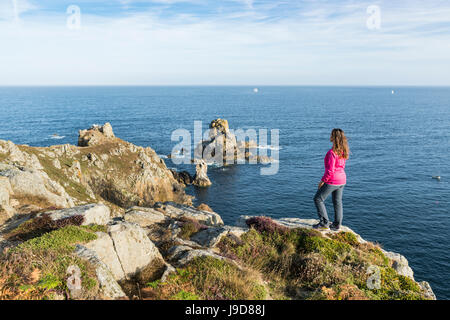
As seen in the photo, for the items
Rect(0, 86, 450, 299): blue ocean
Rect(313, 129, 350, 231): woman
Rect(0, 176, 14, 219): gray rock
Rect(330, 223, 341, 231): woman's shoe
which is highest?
Rect(313, 129, 350, 231): woman

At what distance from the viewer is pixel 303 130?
121 meters

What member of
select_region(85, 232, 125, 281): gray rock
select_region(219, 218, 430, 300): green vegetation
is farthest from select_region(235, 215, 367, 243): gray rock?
select_region(85, 232, 125, 281): gray rock

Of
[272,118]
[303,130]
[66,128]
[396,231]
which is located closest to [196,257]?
[396,231]

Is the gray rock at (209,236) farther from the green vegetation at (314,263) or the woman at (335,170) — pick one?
the woman at (335,170)

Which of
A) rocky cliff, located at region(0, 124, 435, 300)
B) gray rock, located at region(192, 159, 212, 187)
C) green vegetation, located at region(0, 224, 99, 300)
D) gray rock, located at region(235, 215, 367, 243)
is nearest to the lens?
green vegetation, located at region(0, 224, 99, 300)

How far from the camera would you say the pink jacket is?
37.3 feet

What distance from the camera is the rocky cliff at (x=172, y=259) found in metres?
7.22

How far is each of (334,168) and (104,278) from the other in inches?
356

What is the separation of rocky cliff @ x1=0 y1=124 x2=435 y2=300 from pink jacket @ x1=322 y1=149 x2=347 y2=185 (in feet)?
9.20

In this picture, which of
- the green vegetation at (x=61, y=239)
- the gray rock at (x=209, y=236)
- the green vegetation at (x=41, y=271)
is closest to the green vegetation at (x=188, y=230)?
the gray rock at (x=209, y=236)

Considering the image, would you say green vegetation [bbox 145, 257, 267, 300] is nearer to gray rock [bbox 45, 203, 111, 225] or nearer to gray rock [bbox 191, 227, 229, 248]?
gray rock [bbox 191, 227, 229, 248]

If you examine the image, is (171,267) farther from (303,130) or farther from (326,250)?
(303,130)

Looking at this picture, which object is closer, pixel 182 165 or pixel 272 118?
pixel 182 165
